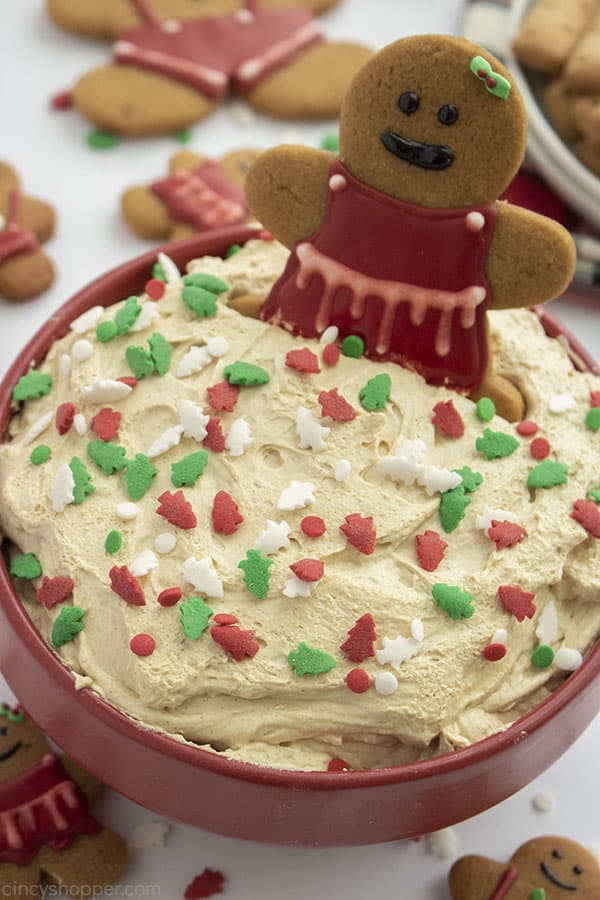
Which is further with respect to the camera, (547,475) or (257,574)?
(547,475)

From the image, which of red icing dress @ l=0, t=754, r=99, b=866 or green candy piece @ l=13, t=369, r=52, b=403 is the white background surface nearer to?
red icing dress @ l=0, t=754, r=99, b=866

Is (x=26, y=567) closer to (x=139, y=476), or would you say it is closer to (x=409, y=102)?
(x=139, y=476)

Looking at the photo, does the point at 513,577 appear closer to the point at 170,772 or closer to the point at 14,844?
the point at 170,772

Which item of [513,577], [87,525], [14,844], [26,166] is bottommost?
[14,844]

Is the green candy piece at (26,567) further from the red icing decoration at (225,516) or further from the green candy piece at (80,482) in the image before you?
the red icing decoration at (225,516)

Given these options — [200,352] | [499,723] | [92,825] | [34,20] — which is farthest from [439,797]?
[34,20]

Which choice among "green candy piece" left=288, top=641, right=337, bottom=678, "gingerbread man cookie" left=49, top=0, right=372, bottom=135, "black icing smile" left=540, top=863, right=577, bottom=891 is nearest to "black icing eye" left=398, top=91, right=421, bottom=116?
"green candy piece" left=288, top=641, right=337, bottom=678

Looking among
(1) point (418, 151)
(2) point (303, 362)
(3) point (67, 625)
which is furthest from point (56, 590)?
(1) point (418, 151)
